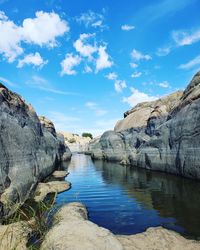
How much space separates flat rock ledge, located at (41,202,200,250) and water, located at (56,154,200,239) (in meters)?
1.11

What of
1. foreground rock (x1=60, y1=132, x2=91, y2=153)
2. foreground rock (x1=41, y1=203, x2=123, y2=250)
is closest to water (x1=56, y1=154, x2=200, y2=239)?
foreground rock (x1=41, y1=203, x2=123, y2=250)

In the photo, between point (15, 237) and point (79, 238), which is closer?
point (79, 238)

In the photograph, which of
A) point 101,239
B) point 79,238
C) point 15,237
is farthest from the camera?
point 15,237

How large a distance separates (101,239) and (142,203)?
361 inches

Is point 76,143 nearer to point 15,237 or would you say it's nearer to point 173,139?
point 173,139

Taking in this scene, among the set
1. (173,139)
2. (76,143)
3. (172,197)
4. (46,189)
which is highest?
(76,143)

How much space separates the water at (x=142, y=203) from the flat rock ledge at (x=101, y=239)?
43.7 inches

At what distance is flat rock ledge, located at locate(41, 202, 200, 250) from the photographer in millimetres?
8656

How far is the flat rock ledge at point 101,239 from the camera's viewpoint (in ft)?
28.4

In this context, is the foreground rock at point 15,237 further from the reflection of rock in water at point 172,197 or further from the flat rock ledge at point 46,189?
the flat rock ledge at point 46,189

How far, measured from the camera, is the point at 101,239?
897 cm

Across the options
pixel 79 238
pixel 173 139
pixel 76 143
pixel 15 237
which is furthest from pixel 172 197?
pixel 76 143

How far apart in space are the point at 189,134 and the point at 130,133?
87.7 feet

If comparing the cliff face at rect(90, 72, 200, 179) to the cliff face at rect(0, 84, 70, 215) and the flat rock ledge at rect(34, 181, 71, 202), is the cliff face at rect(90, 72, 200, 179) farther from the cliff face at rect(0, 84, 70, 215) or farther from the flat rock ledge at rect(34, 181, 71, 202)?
the cliff face at rect(0, 84, 70, 215)
